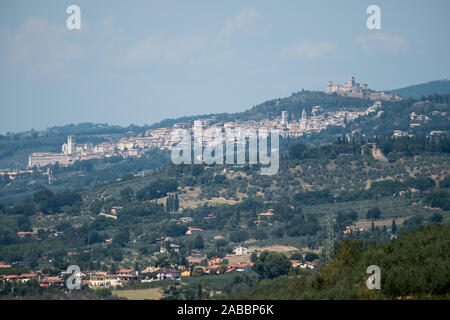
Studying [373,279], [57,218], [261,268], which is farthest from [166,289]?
[57,218]

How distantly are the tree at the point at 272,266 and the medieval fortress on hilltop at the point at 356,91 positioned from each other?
426 feet

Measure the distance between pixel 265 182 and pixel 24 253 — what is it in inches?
1282

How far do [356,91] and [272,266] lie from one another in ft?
450

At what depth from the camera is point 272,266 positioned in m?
48.8

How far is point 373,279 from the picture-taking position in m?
26.8

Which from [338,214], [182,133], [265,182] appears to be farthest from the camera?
[182,133]

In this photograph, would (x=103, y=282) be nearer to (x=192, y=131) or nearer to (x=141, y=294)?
(x=141, y=294)

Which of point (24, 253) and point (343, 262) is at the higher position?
point (343, 262)

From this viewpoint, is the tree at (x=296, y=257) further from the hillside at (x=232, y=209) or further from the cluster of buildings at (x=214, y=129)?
the cluster of buildings at (x=214, y=129)

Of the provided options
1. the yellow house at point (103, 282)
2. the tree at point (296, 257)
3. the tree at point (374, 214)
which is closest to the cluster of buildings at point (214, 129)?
the tree at point (374, 214)

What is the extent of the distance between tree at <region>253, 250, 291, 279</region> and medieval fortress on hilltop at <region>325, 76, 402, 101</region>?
426ft

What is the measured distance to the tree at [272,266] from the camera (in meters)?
48.3

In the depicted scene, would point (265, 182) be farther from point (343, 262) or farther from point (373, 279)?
point (373, 279)

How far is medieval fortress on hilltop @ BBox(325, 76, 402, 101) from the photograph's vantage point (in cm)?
17838
